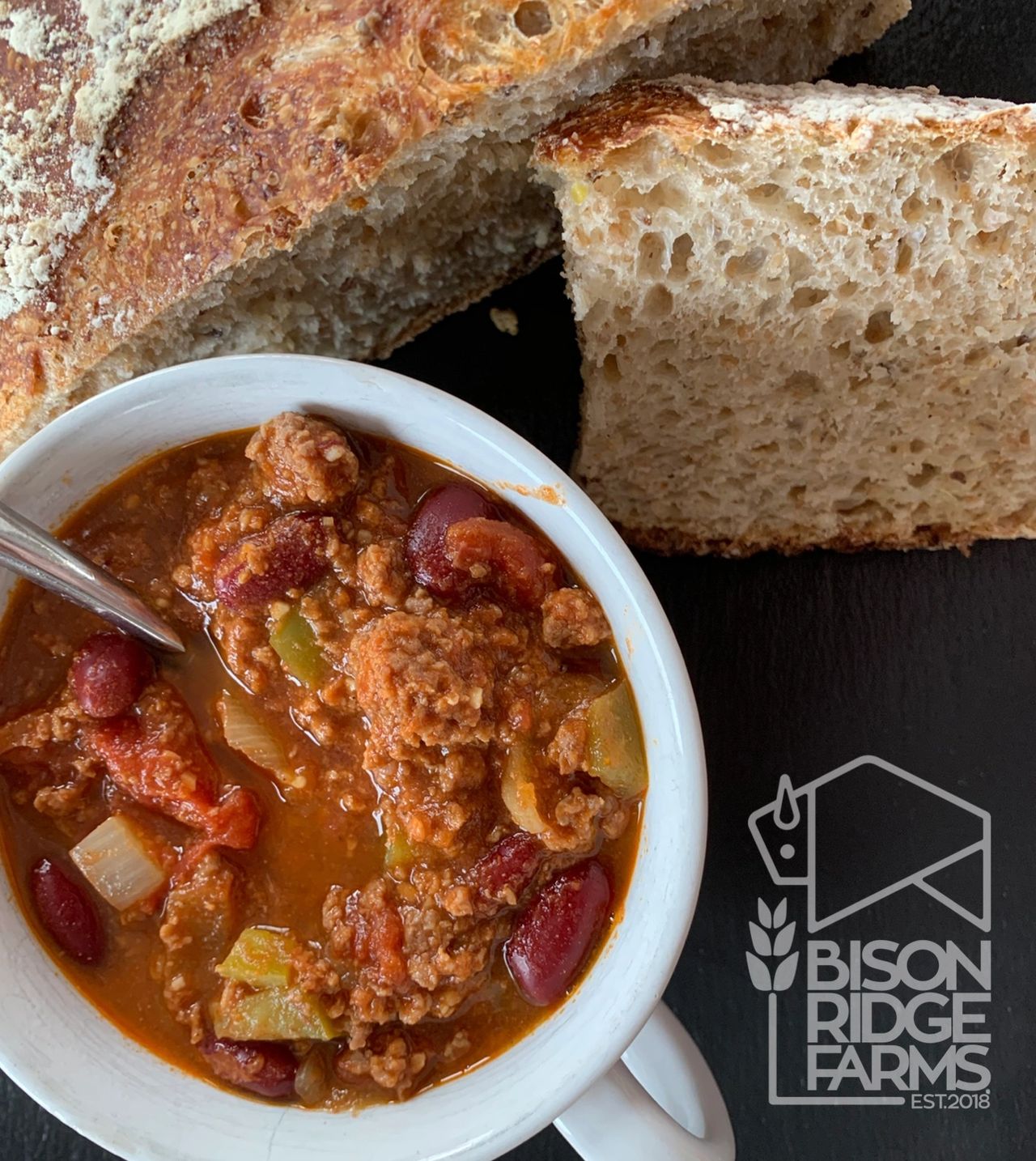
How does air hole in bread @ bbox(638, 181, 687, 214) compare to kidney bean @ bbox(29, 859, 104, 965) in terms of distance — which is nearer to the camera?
kidney bean @ bbox(29, 859, 104, 965)

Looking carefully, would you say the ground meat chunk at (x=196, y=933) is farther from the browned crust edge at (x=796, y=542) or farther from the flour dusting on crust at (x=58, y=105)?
the browned crust edge at (x=796, y=542)

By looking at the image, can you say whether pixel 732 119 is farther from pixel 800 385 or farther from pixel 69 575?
pixel 69 575

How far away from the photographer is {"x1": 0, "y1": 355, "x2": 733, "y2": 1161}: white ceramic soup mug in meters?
1.80

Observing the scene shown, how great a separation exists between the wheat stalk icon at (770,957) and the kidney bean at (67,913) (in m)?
1.47

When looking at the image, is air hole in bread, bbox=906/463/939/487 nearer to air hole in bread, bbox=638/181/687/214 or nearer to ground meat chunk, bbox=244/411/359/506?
air hole in bread, bbox=638/181/687/214

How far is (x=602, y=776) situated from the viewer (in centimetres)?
185

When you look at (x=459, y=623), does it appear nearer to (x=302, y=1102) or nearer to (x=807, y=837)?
(x=302, y=1102)

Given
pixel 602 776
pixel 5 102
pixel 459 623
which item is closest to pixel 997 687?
pixel 602 776

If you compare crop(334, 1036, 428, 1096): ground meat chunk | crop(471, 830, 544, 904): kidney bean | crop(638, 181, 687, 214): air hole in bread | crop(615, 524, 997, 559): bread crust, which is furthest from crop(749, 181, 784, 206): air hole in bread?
crop(334, 1036, 428, 1096): ground meat chunk

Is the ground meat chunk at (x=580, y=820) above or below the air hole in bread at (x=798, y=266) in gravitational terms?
below

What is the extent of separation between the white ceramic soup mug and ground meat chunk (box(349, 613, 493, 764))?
0.84 feet

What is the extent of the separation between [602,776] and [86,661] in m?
0.89

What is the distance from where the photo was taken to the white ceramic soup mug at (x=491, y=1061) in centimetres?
180

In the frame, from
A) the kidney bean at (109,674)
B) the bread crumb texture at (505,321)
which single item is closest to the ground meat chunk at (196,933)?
the kidney bean at (109,674)
